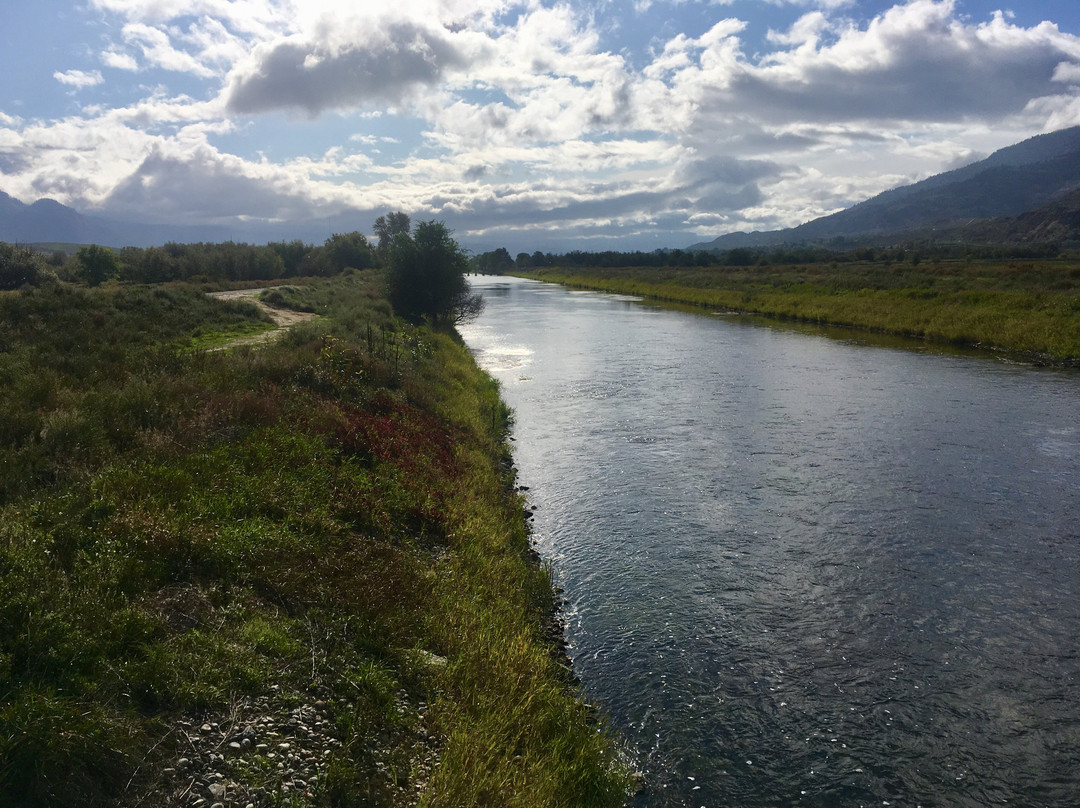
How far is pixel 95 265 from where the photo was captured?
224 feet

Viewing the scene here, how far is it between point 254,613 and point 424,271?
140ft

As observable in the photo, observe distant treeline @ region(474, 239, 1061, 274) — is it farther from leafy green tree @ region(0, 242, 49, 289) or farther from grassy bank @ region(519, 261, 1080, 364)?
leafy green tree @ region(0, 242, 49, 289)

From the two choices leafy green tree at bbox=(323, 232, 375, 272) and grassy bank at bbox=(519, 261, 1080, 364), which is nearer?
grassy bank at bbox=(519, 261, 1080, 364)

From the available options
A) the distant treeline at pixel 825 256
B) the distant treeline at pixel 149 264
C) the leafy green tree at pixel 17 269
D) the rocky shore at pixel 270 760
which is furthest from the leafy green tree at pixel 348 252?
the rocky shore at pixel 270 760

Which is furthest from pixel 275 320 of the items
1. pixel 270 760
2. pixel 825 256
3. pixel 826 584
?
pixel 825 256

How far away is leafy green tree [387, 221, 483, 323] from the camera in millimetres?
48406

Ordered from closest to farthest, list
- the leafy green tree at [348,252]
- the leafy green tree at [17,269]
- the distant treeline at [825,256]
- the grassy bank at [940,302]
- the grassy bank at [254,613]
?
the grassy bank at [254,613]
the grassy bank at [940,302]
the leafy green tree at [17,269]
the distant treeline at [825,256]
the leafy green tree at [348,252]

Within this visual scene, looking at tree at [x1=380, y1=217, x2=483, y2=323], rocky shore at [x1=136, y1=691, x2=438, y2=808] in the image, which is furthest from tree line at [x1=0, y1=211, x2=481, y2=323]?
rocky shore at [x1=136, y1=691, x2=438, y2=808]

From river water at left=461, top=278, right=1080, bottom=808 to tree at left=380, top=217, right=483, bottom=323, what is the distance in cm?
2320

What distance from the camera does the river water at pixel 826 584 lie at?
8.75 meters

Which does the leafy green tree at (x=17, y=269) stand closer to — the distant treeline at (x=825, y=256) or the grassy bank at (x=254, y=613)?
the distant treeline at (x=825, y=256)

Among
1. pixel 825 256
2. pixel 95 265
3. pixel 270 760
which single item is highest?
pixel 825 256

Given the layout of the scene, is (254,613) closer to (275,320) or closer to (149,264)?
(275,320)

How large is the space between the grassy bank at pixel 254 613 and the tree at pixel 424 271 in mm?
32485
